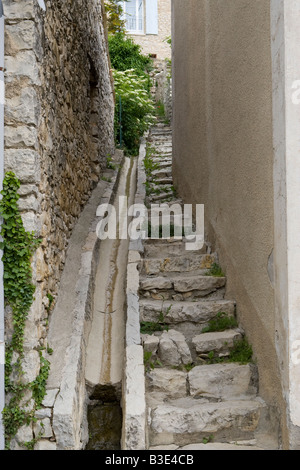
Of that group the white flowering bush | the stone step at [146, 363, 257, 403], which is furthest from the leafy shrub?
the stone step at [146, 363, 257, 403]

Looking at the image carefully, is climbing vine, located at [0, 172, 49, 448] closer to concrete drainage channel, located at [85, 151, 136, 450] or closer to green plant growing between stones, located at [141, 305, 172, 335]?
concrete drainage channel, located at [85, 151, 136, 450]

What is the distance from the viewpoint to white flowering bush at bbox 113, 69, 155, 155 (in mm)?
10812

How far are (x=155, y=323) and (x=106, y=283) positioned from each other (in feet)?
3.24

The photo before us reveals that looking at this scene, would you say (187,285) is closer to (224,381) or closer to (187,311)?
(187,311)

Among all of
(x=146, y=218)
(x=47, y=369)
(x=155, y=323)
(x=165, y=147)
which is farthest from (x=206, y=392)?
(x=165, y=147)

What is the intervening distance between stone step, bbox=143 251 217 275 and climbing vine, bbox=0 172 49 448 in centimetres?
191

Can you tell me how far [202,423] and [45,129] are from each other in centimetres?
245

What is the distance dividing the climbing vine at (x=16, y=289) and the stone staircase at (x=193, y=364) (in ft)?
2.81

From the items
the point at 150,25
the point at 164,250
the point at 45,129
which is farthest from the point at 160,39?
the point at 45,129

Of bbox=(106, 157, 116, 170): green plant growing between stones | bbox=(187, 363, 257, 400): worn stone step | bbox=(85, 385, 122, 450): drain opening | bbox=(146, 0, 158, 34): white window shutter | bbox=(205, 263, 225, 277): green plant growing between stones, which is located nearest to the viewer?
bbox=(85, 385, 122, 450): drain opening

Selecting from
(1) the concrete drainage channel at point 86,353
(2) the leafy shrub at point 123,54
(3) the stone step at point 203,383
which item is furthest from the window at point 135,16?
(3) the stone step at point 203,383

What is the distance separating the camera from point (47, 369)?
9.73 feet

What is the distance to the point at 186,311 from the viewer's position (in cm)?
389
